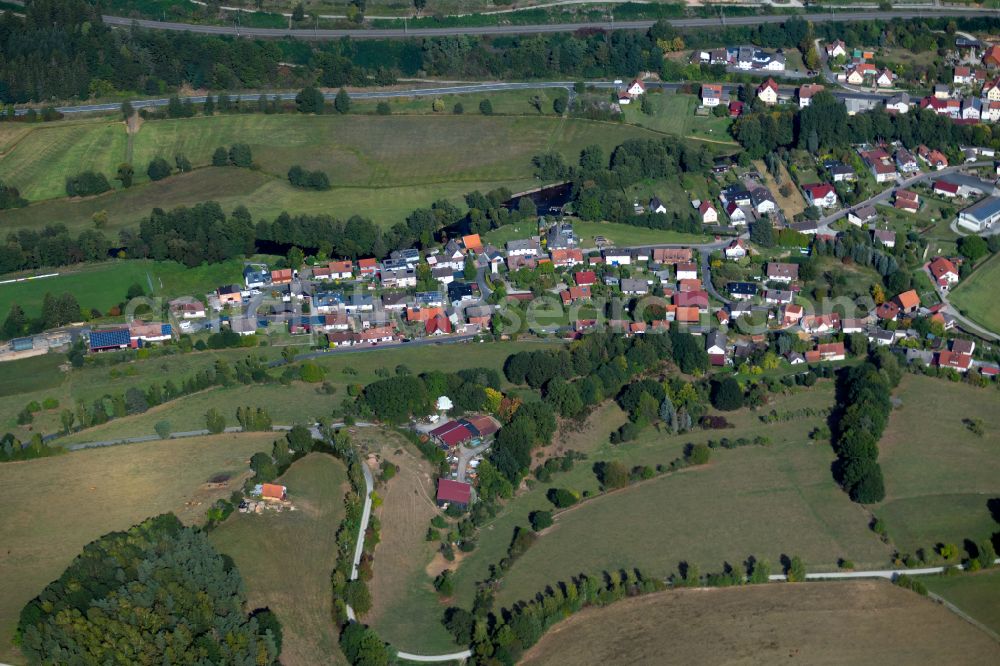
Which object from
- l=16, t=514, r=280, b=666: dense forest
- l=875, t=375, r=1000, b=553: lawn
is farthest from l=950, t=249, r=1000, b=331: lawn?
l=16, t=514, r=280, b=666: dense forest

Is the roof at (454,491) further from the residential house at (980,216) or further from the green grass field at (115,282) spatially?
the residential house at (980,216)

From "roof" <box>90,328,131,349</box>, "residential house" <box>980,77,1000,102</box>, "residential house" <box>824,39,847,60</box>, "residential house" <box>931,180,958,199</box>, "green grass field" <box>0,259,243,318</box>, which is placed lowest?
"roof" <box>90,328,131,349</box>

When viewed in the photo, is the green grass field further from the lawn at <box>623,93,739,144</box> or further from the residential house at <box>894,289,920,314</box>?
the residential house at <box>894,289,920,314</box>

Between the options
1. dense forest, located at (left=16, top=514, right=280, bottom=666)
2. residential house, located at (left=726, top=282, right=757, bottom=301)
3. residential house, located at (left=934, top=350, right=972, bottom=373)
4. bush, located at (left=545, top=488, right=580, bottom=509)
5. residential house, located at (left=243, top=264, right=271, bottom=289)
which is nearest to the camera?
dense forest, located at (left=16, top=514, right=280, bottom=666)

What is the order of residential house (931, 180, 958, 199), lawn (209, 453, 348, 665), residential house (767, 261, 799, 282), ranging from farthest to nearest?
1. residential house (931, 180, 958, 199)
2. residential house (767, 261, 799, 282)
3. lawn (209, 453, 348, 665)

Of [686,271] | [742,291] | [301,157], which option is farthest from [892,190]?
[301,157]

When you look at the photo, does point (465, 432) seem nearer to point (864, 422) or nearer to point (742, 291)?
point (864, 422)

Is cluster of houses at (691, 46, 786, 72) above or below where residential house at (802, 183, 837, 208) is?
above
